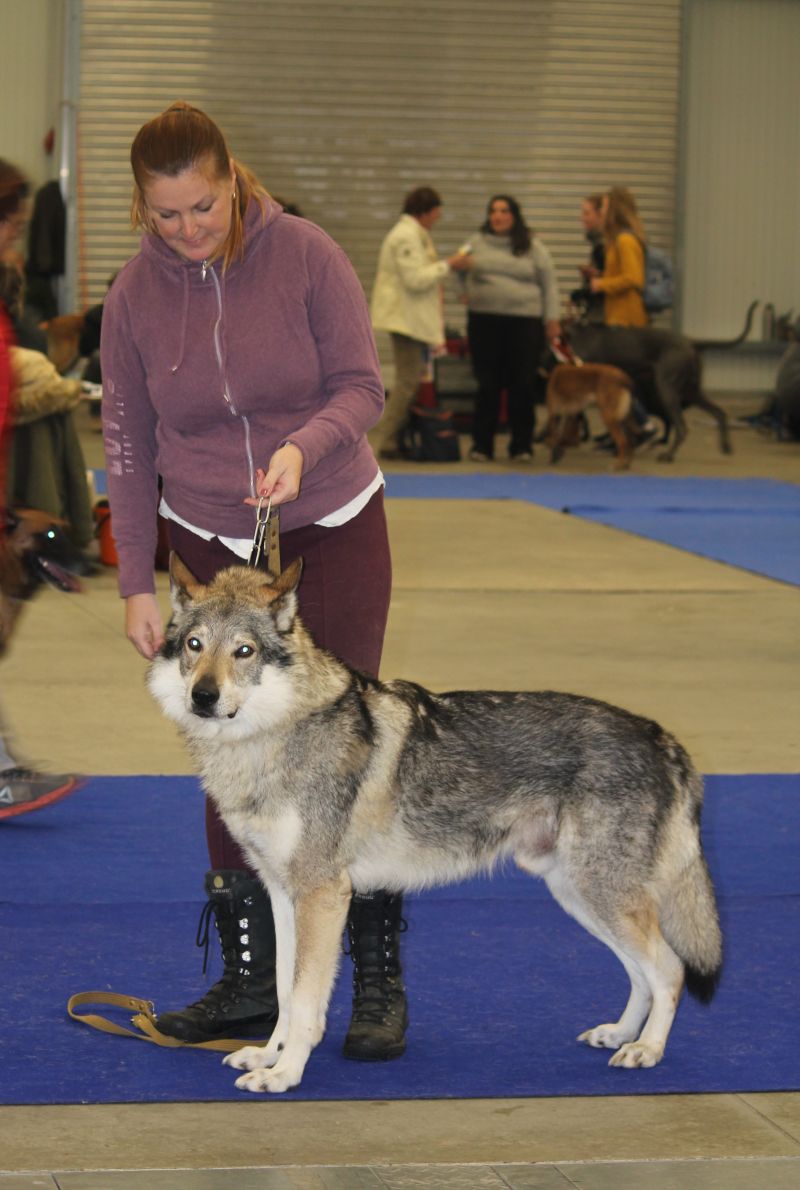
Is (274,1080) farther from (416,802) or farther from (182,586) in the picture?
(182,586)

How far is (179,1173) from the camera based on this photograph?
2.73 metres

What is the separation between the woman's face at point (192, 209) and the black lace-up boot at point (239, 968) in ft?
3.97

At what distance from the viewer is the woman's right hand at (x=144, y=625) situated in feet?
11.0

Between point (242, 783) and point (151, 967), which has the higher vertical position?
point (242, 783)

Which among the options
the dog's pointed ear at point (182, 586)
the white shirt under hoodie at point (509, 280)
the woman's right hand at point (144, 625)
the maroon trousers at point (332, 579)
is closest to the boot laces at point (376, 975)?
the maroon trousers at point (332, 579)

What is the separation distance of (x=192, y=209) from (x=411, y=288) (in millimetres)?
10223

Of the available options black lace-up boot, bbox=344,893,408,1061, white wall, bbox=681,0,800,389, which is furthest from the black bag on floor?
black lace-up boot, bbox=344,893,408,1061

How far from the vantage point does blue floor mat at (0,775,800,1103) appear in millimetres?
3191

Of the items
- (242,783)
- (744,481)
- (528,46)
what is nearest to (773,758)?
(242,783)

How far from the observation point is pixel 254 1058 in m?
3.26

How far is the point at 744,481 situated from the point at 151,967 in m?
10.5

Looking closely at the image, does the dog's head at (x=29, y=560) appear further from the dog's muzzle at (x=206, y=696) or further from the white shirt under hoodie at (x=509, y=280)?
the white shirt under hoodie at (x=509, y=280)

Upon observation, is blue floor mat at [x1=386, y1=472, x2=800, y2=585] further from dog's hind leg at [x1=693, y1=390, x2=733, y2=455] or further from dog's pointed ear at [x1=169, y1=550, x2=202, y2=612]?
dog's pointed ear at [x1=169, y1=550, x2=202, y2=612]

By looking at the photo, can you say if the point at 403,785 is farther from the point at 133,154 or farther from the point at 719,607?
the point at 719,607
